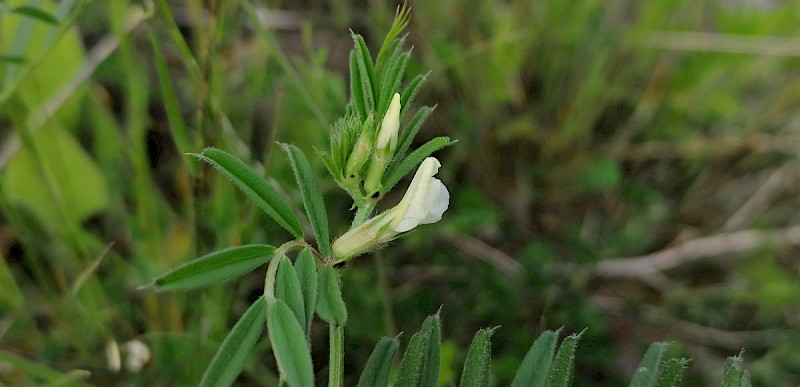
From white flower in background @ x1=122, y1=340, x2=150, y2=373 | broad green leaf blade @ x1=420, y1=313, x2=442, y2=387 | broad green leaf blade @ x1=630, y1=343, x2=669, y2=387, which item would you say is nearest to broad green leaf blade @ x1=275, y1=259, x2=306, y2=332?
broad green leaf blade @ x1=420, y1=313, x2=442, y2=387

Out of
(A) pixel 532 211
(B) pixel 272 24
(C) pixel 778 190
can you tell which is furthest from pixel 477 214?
(C) pixel 778 190

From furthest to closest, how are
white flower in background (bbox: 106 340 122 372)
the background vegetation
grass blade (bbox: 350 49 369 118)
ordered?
the background vegetation, white flower in background (bbox: 106 340 122 372), grass blade (bbox: 350 49 369 118)

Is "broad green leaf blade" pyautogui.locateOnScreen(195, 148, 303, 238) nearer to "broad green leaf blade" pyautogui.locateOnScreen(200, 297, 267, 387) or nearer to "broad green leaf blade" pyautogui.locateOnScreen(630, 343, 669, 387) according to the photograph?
"broad green leaf blade" pyautogui.locateOnScreen(200, 297, 267, 387)

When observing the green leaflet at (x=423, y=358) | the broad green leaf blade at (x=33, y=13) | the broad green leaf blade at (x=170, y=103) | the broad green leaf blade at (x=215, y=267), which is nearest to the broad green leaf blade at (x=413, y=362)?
the green leaflet at (x=423, y=358)

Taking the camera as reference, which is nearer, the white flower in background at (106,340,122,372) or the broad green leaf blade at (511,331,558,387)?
the broad green leaf blade at (511,331,558,387)

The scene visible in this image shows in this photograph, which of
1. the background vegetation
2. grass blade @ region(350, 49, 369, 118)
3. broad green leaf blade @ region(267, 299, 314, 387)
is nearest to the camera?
broad green leaf blade @ region(267, 299, 314, 387)

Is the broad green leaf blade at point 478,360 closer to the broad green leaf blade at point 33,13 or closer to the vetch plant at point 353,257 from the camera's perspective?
the vetch plant at point 353,257

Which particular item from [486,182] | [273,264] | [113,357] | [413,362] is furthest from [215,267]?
[486,182]
